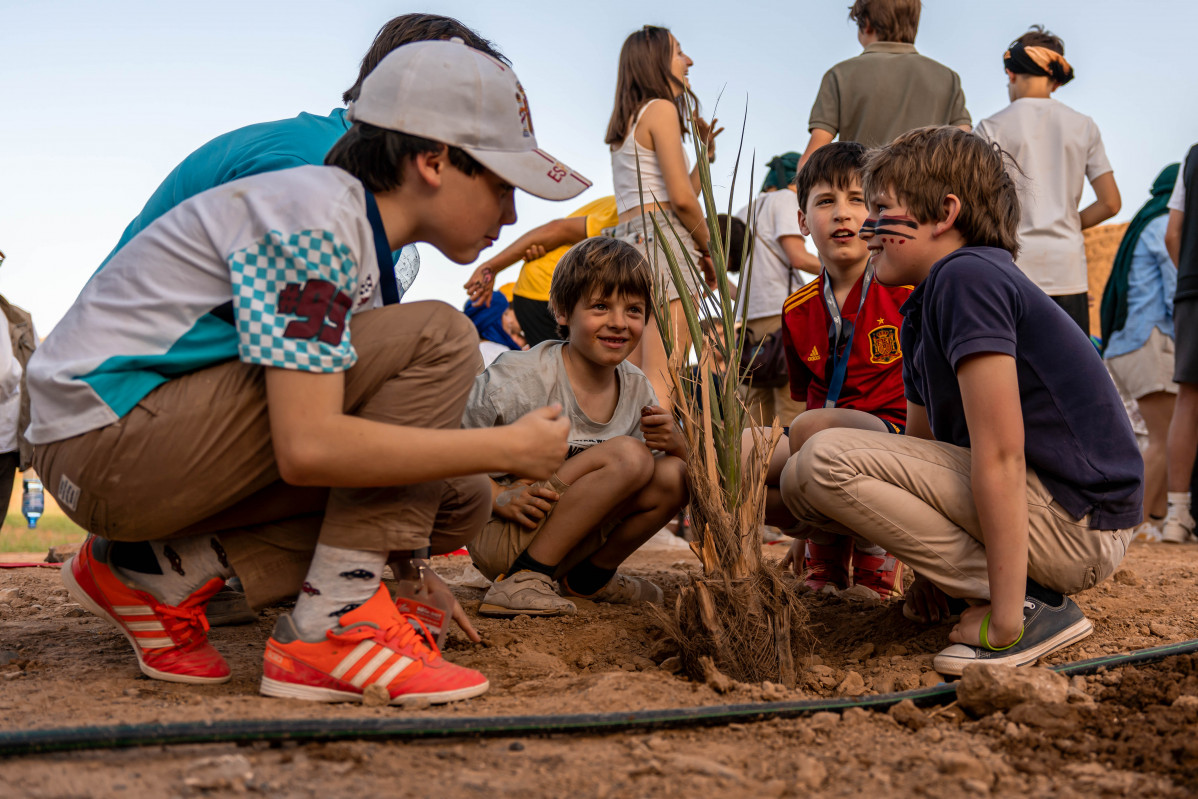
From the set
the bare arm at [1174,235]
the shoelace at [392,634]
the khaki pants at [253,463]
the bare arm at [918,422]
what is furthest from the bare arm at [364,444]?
the bare arm at [1174,235]

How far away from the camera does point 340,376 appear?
5.52 feet

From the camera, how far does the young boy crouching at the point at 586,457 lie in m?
2.76

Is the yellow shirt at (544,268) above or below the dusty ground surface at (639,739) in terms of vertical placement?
above

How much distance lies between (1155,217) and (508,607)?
4816 mm

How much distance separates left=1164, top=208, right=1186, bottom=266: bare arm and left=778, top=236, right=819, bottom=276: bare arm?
1.95 m

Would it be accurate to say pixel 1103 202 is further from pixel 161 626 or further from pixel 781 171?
pixel 161 626

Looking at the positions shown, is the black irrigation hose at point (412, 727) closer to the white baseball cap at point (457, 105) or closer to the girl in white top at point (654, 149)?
the white baseball cap at point (457, 105)

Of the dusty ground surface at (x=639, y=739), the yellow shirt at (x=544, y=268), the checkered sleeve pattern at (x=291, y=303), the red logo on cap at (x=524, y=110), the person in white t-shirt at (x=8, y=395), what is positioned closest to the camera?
the dusty ground surface at (x=639, y=739)

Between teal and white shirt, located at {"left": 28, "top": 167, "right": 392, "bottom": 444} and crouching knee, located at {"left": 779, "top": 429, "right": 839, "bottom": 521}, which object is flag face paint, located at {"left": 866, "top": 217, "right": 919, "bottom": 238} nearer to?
crouching knee, located at {"left": 779, "top": 429, "right": 839, "bottom": 521}

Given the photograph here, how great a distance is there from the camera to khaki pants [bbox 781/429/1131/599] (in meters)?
2.14

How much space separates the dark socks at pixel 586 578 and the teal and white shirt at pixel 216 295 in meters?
1.40

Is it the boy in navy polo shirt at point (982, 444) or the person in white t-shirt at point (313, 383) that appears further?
the boy in navy polo shirt at point (982, 444)

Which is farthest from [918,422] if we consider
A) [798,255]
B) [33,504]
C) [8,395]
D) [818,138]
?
[33,504]

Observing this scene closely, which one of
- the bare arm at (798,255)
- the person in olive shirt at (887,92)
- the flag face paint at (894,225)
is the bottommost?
the bare arm at (798,255)
